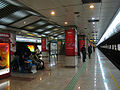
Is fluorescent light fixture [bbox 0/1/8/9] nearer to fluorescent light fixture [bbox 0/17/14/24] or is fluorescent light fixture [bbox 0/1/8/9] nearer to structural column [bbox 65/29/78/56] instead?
fluorescent light fixture [bbox 0/17/14/24]

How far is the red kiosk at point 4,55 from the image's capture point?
6.43m

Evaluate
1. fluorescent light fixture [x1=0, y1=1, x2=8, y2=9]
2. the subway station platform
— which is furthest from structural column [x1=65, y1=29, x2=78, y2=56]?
fluorescent light fixture [x1=0, y1=1, x2=8, y2=9]

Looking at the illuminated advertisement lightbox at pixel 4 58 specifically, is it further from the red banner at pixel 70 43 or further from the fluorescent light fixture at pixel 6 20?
the red banner at pixel 70 43

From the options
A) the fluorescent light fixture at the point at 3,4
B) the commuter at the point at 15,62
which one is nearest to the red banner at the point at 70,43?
the commuter at the point at 15,62

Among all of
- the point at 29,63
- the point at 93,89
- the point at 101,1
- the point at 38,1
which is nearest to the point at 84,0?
the point at 101,1

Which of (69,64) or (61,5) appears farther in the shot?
(69,64)

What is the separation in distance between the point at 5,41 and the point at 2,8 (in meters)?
1.96

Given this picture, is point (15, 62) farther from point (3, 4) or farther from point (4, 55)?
point (3, 4)

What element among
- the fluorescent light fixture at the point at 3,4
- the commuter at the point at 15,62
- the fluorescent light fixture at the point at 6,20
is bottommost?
the commuter at the point at 15,62

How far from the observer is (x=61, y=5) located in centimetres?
546

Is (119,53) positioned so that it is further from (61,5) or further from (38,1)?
(38,1)

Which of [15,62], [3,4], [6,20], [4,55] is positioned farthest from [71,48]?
[3,4]

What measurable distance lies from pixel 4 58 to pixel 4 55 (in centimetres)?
17

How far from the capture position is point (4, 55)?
6.79 meters
